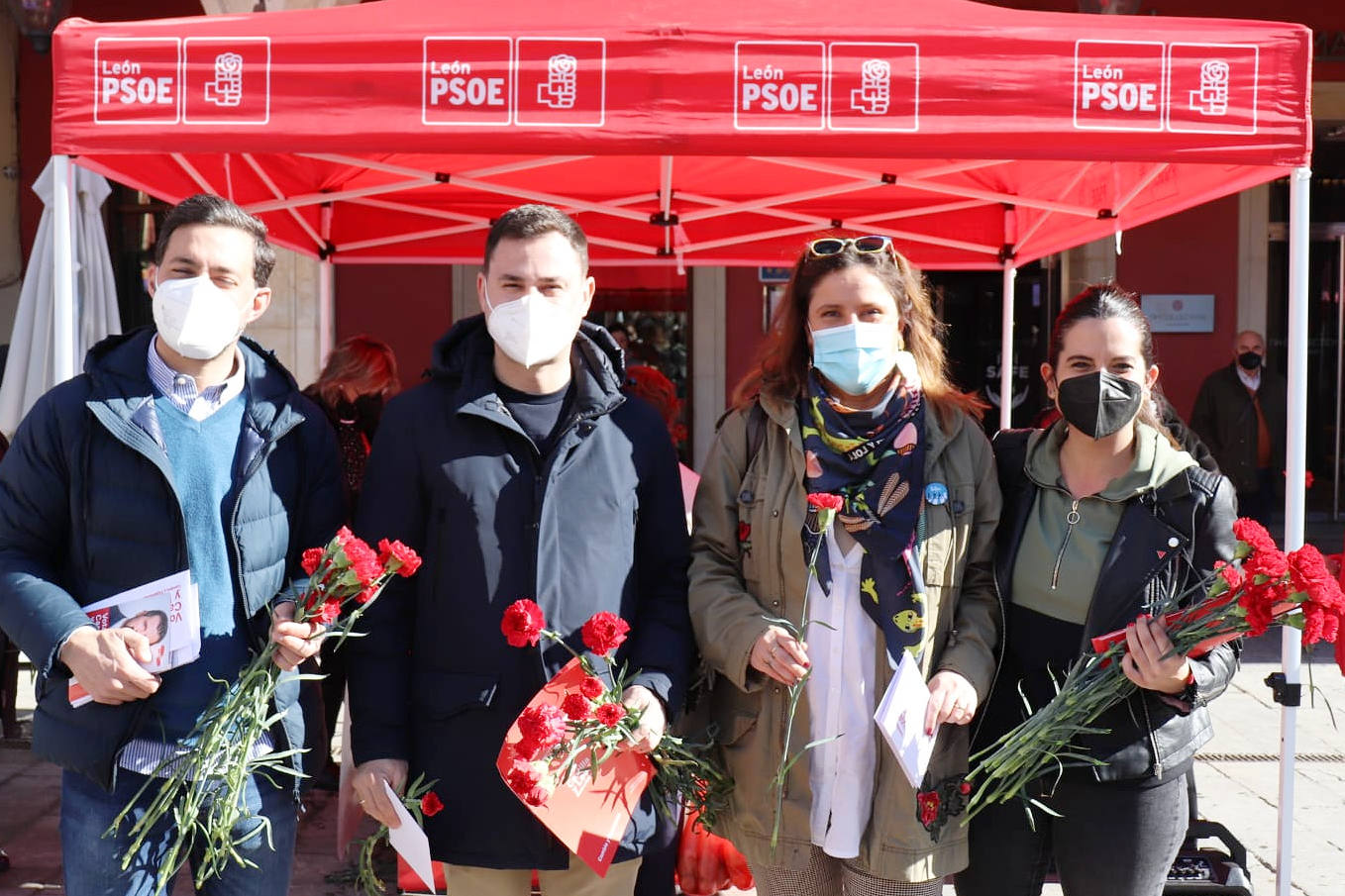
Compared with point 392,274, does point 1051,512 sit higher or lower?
lower

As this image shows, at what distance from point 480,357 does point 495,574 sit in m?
0.45

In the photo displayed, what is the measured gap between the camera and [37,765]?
5.29 meters

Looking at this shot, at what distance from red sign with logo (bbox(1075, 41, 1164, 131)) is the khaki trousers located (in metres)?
2.12

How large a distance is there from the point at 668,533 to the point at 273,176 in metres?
3.22

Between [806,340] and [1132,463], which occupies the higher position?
[806,340]

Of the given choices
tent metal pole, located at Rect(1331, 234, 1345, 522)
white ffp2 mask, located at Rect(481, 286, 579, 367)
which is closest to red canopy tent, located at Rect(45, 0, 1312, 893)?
white ffp2 mask, located at Rect(481, 286, 579, 367)

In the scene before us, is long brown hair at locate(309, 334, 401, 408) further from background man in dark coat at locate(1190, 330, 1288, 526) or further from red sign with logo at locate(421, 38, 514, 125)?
background man in dark coat at locate(1190, 330, 1288, 526)

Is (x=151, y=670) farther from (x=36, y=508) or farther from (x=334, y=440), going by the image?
(x=334, y=440)

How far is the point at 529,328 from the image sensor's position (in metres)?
2.44

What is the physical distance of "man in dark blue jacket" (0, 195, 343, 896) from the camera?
2.25m

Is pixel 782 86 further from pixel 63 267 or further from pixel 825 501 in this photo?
pixel 63 267

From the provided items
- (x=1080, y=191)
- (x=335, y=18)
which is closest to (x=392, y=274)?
(x=1080, y=191)

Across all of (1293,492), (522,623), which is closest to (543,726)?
(522,623)

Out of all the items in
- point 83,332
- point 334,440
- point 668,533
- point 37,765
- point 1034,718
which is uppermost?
point 83,332
